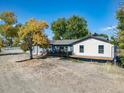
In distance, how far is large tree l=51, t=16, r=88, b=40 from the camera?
66562 mm

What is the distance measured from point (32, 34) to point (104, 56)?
1334 cm

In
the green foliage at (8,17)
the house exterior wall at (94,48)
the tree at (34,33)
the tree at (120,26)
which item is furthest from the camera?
the green foliage at (8,17)

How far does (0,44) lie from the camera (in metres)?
41.5

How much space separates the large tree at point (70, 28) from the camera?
2621 inches

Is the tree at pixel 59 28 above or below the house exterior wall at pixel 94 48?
above

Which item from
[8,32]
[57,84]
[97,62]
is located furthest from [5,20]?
[57,84]

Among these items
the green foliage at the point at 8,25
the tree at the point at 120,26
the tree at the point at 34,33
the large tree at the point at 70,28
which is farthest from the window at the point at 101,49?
the large tree at the point at 70,28

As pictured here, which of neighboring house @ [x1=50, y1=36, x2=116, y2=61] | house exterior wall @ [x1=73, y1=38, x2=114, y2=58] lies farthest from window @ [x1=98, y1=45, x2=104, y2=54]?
house exterior wall @ [x1=73, y1=38, x2=114, y2=58]

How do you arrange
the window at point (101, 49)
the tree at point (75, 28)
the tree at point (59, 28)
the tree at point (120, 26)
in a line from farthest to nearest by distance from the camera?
1. the tree at point (59, 28)
2. the tree at point (75, 28)
3. the window at point (101, 49)
4. the tree at point (120, 26)

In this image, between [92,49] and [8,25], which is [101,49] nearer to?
[92,49]

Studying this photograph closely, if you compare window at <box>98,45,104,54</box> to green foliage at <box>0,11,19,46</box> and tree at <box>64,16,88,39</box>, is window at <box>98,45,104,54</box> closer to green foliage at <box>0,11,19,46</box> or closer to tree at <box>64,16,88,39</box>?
green foliage at <box>0,11,19,46</box>

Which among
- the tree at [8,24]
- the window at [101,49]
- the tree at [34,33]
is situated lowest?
the window at [101,49]

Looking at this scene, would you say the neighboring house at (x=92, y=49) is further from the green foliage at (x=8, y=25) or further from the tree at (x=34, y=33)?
the green foliage at (x=8, y=25)

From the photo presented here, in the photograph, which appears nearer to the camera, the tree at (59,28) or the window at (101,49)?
the window at (101,49)
